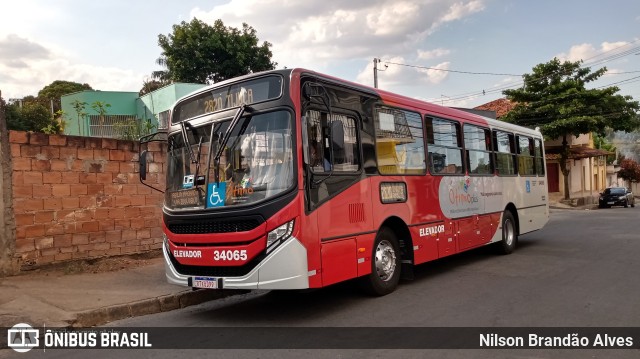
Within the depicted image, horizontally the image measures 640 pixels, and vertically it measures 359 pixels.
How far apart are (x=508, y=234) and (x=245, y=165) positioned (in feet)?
24.2

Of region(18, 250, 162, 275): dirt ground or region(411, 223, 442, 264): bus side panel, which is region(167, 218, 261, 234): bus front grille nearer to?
region(411, 223, 442, 264): bus side panel

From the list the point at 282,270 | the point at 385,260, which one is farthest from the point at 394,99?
the point at 282,270

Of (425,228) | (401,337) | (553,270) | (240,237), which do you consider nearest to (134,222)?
(240,237)

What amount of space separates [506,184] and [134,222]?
782cm

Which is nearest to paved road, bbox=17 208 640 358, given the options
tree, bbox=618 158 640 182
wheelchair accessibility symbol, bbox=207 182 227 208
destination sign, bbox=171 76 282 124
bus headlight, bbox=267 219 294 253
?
bus headlight, bbox=267 219 294 253

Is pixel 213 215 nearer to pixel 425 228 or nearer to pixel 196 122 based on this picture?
pixel 196 122

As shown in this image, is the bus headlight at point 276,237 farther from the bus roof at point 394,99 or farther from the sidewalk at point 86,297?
the sidewalk at point 86,297

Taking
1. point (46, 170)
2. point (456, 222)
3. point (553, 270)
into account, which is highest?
point (46, 170)

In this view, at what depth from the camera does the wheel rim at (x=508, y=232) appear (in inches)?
413

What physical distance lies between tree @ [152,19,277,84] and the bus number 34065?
88.7ft

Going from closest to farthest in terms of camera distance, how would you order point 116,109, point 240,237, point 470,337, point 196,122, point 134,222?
point 470,337
point 240,237
point 196,122
point 134,222
point 116,109

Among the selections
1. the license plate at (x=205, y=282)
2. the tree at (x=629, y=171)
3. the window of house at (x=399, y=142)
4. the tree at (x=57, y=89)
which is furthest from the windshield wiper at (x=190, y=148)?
the tree at (x=629, y=171)

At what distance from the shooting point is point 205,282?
5605 mm
